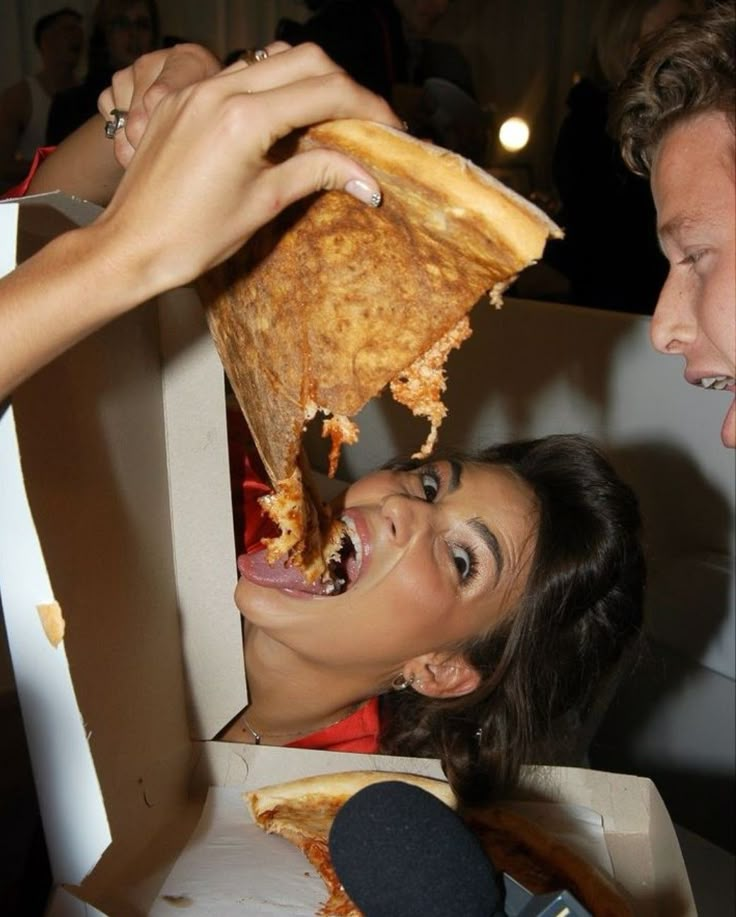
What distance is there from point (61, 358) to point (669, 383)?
1.54 metres

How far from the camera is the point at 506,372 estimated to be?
2213 millimetres

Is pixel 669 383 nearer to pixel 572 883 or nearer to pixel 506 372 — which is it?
pixel 506 372

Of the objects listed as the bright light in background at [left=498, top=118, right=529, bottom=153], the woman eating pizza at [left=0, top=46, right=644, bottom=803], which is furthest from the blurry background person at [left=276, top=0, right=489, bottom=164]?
the woman eating pizza at [left=0, top=46, right=644, bottom=803]

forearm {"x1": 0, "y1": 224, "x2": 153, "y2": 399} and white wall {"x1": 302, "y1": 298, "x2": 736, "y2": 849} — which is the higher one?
forearm {"x1": 0, "y1": 224, "x2": 153, "y2": 399}

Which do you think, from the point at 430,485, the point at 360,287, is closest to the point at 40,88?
the point at 430,485

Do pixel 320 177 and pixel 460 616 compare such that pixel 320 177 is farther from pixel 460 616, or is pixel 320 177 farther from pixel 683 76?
pixel 460 616

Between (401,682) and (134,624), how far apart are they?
1.76 ft

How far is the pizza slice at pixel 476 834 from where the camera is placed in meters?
0.97

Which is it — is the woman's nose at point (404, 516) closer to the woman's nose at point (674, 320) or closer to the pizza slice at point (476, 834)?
the pizza slice at point (476, 834)

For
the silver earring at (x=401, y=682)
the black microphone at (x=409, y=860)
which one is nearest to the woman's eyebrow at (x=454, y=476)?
the silver earring at (x=401, y=682)

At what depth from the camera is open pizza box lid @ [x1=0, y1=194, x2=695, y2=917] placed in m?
0.78

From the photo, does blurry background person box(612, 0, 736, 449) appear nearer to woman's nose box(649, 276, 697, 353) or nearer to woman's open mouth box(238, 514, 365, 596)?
woman's nose box(649, 276, 697, 353)

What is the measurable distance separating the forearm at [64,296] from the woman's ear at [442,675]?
2.67ft

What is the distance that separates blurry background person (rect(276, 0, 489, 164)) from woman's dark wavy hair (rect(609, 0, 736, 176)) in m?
1.55
